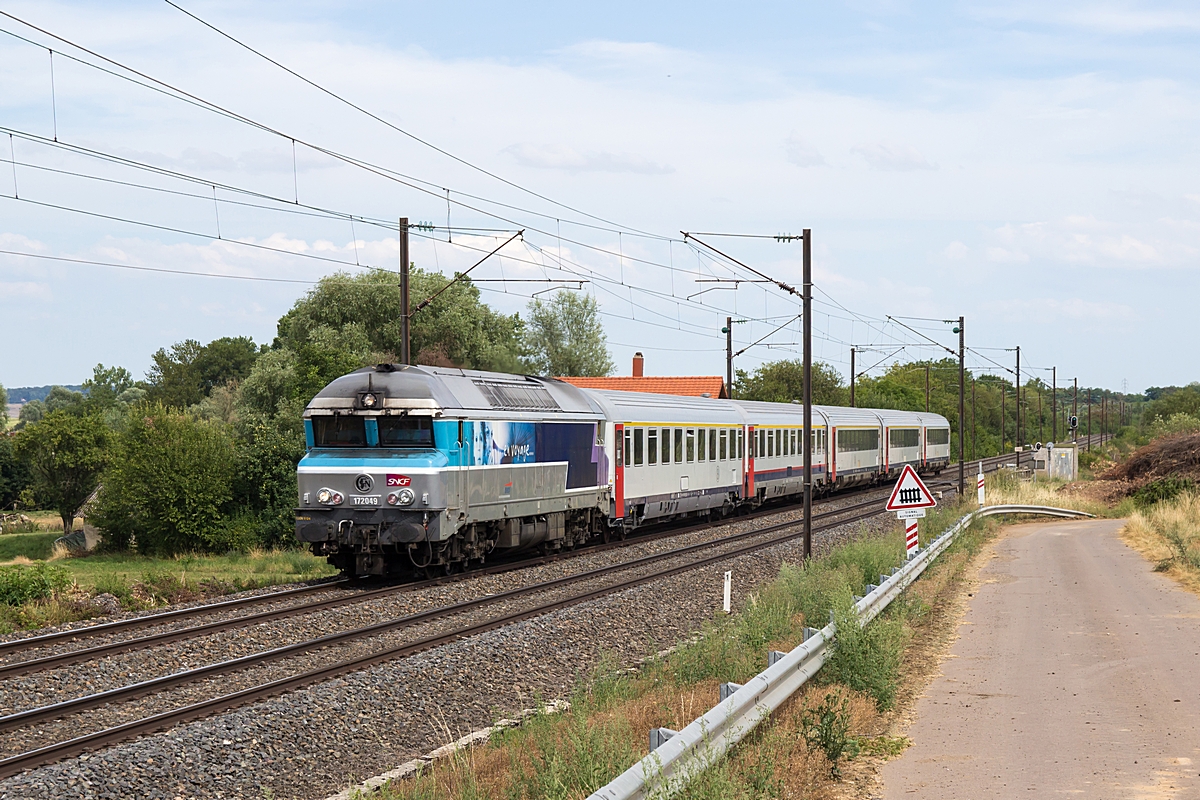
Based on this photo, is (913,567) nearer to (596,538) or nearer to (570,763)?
(570,763)

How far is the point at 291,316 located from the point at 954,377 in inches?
2872

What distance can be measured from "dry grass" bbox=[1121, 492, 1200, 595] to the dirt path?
2312 mm

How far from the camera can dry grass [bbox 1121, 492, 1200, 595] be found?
20141mm

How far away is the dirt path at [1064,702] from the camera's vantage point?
24.6 feet

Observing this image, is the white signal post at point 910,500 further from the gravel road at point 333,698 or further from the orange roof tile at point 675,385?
the orange roof tile at point 675,385

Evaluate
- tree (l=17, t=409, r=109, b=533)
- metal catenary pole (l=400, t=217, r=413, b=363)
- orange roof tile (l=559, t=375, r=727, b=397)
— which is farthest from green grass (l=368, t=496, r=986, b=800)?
tree (l=17, t=409, r=109, b=533)

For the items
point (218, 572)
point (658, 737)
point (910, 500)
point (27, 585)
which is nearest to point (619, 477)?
point (910, 500)

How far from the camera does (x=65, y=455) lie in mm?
81500

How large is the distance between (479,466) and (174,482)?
22.4 meters

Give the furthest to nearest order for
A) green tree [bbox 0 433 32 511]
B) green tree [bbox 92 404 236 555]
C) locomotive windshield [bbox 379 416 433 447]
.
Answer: green tree [bbox 0 433 32 511] → green tree [bbox 92 404 236 555] → locomotive windshield [bbox 379 416 433 447]

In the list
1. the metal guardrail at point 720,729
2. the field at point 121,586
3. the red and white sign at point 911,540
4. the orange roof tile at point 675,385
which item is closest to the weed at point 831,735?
the metal guardrail at point 720,729

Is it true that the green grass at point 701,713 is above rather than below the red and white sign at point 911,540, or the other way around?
below

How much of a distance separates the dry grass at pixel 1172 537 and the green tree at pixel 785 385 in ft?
149

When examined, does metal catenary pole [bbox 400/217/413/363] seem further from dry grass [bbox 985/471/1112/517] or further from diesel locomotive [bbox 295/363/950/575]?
dry grass [bbox 985/471/1112/517]
